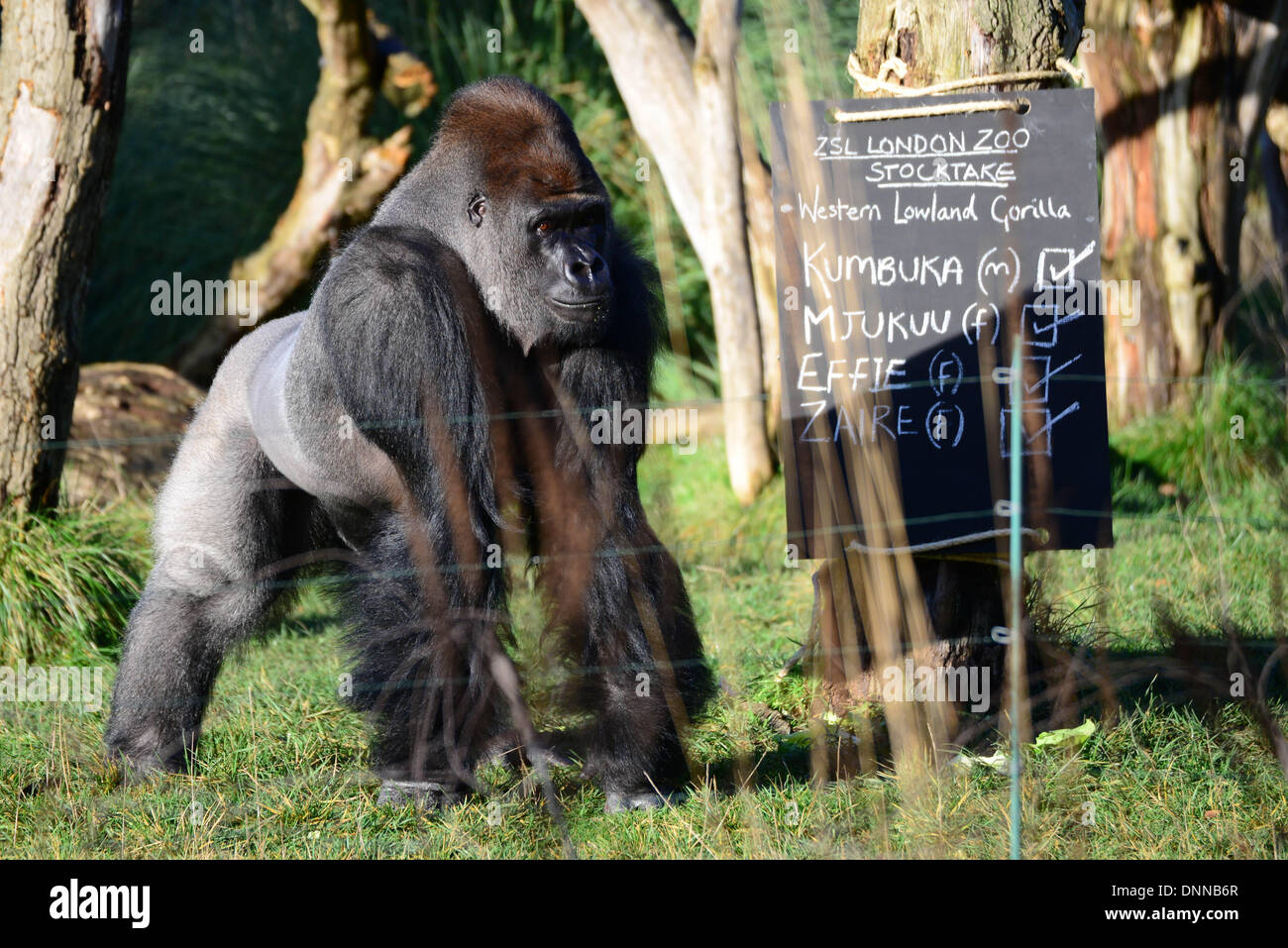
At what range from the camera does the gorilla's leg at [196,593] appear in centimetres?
362

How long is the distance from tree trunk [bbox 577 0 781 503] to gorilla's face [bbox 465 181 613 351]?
252 cm

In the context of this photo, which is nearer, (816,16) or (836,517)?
(816,16)

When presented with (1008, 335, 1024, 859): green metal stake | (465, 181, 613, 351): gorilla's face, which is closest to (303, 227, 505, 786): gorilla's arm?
(465, 181, 613, 351): gorilla's face

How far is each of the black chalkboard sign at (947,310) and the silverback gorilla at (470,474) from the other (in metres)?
0.48

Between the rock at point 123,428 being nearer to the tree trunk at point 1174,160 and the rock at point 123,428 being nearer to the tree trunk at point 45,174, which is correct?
the tree trunk at point 45,174

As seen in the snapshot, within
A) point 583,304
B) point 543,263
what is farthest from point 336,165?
point 583,304

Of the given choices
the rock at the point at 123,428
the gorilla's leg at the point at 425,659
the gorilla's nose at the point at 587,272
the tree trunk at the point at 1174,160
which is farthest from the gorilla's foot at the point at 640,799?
the tree trunk at the point at 1174,160

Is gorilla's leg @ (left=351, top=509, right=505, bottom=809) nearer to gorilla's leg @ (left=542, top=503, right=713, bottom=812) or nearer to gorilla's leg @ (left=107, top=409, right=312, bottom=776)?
gorilla's leg @ (left=542, top=503, right=713, bottom=812)

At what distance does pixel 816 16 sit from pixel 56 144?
302 centimetres
